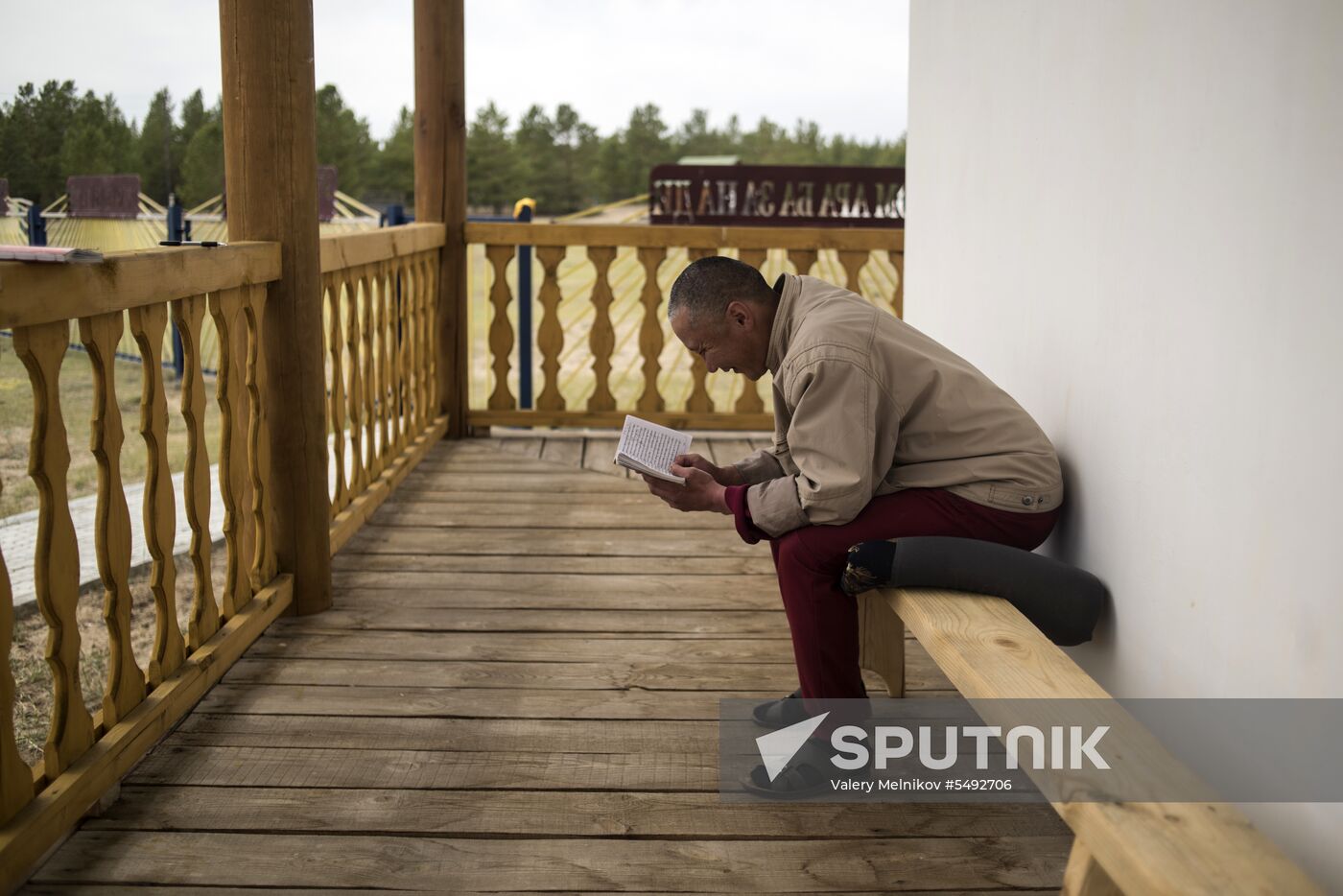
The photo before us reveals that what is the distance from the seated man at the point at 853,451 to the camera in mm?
2195

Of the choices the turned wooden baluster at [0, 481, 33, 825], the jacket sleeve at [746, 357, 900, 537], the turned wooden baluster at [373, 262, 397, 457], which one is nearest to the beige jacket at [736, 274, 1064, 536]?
the jacket sleeve at [746, 357, 900, 537]

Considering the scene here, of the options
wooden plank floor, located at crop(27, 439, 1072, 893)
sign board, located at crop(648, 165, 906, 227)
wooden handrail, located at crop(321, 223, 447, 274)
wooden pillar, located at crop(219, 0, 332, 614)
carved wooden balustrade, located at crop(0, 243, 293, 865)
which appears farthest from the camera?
sign board, located at crop(648, 165, 906, 227)

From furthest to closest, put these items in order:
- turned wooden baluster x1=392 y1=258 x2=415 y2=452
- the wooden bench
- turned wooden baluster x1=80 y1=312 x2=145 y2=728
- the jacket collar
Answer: turned wooden baluster x1=392 y1=258 x2=415 y2=452 → the jacket collar → turned wooden baluster x1=80 y1=312 x2=145 y2=728 → the wooden bench

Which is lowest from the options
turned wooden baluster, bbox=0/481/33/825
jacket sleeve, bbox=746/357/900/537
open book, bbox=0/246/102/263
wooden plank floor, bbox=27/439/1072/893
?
wooden plank floor, bbox=27/439/1072/893

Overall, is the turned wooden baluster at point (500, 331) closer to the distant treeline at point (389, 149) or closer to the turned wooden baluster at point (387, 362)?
the distant treeline at point (389, 149)

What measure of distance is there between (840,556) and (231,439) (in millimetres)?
1481

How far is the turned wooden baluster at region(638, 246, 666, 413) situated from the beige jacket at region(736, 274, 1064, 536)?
3.22m

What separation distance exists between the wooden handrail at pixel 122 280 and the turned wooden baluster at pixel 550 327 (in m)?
2.81

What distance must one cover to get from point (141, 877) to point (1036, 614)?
1638mm

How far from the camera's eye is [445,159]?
5461 mm

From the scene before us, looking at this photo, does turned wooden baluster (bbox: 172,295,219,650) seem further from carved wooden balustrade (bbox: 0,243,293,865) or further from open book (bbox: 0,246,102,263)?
open book (bbox: 0,246,102,263)

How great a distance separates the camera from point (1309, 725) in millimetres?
1518

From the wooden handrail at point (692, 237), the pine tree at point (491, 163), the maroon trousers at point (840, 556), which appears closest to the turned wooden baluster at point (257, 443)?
the maroon trousers at point (840, 556)

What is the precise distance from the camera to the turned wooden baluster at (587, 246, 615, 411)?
5590 millimetres
